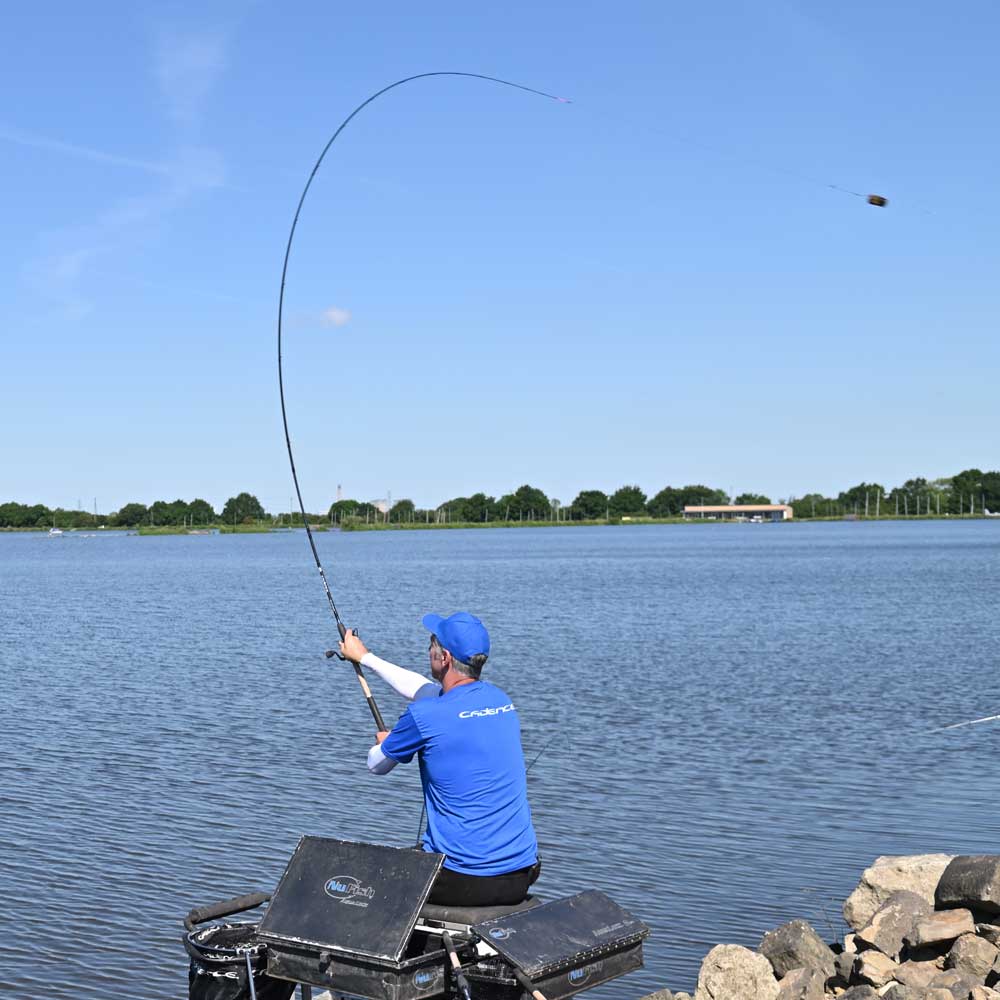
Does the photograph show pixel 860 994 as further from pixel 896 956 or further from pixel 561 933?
pixel 561 933

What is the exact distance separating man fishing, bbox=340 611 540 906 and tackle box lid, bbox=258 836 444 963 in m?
0.48

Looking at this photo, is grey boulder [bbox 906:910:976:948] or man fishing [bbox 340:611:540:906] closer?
man fishing [bbox 340:611:540:906]

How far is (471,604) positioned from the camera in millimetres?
46688

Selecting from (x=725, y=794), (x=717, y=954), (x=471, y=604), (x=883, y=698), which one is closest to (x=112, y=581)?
(x=471, y=604)

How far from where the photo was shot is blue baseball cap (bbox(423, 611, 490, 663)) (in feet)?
20.4

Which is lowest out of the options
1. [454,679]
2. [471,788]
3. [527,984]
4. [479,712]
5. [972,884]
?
[972,884]

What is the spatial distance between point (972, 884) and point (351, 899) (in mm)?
4117

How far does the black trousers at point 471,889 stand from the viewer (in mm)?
5969

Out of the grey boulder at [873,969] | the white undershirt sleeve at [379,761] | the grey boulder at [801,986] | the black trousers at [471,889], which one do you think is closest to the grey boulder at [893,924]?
the grey boulder at [873,969]

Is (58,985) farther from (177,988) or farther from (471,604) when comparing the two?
(471,604)

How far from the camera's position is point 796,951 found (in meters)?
7.77

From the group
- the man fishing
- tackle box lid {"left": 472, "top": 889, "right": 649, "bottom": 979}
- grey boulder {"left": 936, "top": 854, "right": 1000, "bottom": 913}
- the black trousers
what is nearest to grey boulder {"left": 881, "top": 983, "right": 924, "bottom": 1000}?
grey boulder {"left": 936, "top": 854, "right": 1000, "bottom": 913}

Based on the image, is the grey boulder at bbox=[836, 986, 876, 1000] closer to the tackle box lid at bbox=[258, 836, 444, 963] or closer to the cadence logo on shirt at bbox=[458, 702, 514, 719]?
the cadence logo on shirt at bbox=[458, 702, 514, 719]

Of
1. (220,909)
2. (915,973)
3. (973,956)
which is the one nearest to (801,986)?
(915,973)
